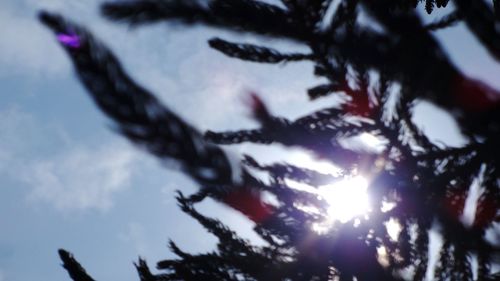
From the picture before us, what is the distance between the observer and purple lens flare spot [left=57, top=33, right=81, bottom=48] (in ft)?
2.17

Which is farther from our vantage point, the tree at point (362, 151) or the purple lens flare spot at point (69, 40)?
the tree at point (362, 151)

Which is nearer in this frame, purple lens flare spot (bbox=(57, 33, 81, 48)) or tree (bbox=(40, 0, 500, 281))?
purple lens flare spot (bbox=(57, 33, 81, 48))

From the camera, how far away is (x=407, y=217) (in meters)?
1.62

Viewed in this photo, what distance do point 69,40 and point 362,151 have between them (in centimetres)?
116

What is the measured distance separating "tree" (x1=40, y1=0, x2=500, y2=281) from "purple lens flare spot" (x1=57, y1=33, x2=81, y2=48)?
1.55ft

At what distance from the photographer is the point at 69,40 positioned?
0.68 m

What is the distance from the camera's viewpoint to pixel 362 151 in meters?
1.57

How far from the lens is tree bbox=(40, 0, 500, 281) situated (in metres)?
1.29

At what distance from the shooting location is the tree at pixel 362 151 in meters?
1.29

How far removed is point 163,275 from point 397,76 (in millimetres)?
1231

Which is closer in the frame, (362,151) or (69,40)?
(69,40)

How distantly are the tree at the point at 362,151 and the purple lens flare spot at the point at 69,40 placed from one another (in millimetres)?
472

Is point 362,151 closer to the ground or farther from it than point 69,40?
farther from it

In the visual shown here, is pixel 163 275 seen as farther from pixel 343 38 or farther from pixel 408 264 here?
pixel 343 38
